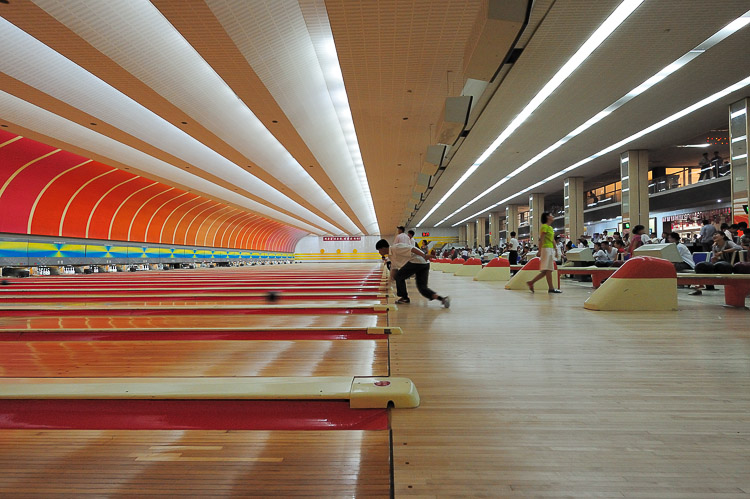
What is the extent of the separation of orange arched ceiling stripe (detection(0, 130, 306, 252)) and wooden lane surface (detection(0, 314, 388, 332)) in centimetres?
953

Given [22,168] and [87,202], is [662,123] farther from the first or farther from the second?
[87,202]

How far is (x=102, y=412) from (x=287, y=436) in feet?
3.05

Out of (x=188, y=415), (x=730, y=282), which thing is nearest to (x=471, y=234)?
(x=730, y=282)

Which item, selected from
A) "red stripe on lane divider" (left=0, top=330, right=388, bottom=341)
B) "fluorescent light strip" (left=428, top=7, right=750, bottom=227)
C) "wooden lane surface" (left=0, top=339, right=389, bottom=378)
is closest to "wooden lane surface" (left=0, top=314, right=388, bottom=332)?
"red stripe on lane divider" (left=0, top=330, right=388, bottom=341)

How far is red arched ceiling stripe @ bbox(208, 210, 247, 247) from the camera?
28.3 m

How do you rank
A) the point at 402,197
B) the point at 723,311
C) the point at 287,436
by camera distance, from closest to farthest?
1. the point at 287,436
2. the point at 723,311
3. the point at 402,197

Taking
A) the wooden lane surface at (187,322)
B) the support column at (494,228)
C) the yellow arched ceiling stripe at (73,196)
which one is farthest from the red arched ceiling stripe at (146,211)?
the support column at (494,228)

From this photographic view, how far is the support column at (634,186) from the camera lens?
679 inches

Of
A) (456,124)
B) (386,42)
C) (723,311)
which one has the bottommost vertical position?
(723,311)

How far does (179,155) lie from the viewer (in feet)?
45.1

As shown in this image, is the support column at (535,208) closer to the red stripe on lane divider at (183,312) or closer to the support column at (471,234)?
the support column at (471,234)

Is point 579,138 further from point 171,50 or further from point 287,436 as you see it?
point 287,436

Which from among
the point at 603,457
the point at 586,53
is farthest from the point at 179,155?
the point at 603,457

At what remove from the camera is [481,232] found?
41906mm
